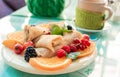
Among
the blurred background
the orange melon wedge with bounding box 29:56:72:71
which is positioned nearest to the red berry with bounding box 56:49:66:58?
the orange melon wedge with bounding box 29:56:72:71

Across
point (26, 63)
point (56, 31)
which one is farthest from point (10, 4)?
point (26, 63)

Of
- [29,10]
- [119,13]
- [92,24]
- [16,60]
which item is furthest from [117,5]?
[16,60]

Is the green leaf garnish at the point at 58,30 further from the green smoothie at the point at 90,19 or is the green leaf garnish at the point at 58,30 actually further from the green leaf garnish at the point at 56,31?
the green smoothie at the point at 90,19

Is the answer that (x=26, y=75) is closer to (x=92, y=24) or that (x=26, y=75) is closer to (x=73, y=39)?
(x=73, y=39)

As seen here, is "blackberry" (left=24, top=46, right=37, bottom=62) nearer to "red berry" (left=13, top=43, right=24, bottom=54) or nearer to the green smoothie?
"red berry" (left=13, top=43, right=24, bottom=54)

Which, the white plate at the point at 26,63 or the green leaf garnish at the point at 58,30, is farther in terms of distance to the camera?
the green leaf garnish at the point at 58,30

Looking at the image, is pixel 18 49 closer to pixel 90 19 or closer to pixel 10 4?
pixel 90 19

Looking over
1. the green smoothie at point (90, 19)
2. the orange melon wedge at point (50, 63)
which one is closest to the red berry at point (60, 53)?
the orange melon wedge at point (50, 63)
